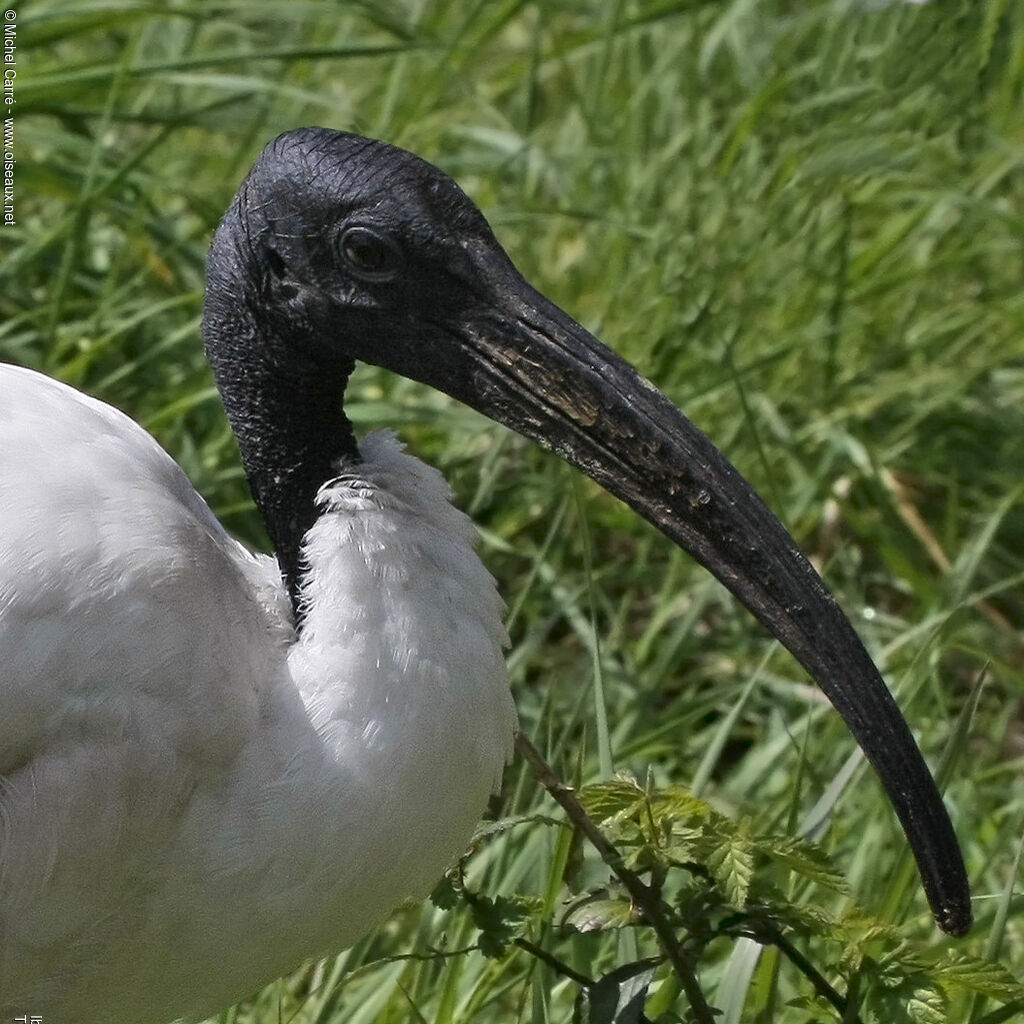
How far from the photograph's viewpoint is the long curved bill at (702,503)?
2.50 m

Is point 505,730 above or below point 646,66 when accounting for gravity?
below

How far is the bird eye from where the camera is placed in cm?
261

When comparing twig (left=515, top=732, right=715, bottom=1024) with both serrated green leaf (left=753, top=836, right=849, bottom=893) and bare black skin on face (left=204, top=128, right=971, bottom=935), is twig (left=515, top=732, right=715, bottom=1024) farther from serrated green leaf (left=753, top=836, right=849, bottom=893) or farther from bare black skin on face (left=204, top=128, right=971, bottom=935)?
bare black skin on face (left=204, top=128, right=971, bottom=935)

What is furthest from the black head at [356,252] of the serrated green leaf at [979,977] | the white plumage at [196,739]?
the serrated green leaf at [979,977]

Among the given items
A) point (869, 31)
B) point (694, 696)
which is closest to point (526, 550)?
point (694, 696)

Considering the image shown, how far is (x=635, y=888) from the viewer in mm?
2621

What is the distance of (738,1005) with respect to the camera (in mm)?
2752

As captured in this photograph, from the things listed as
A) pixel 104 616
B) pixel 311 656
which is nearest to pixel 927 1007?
pixel 311 656

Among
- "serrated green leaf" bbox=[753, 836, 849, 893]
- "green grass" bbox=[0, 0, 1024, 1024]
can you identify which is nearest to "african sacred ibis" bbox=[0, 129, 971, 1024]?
"serrated green leaf" bbox=[753, 836, 849, 893]

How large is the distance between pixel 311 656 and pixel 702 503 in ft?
1.71

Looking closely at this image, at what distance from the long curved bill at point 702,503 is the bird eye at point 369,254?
0.41 feet

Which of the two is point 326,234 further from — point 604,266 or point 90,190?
point 604,266

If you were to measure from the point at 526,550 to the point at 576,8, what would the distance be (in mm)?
1998

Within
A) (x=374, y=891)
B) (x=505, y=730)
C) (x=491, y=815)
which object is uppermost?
(x=505, y=730)
